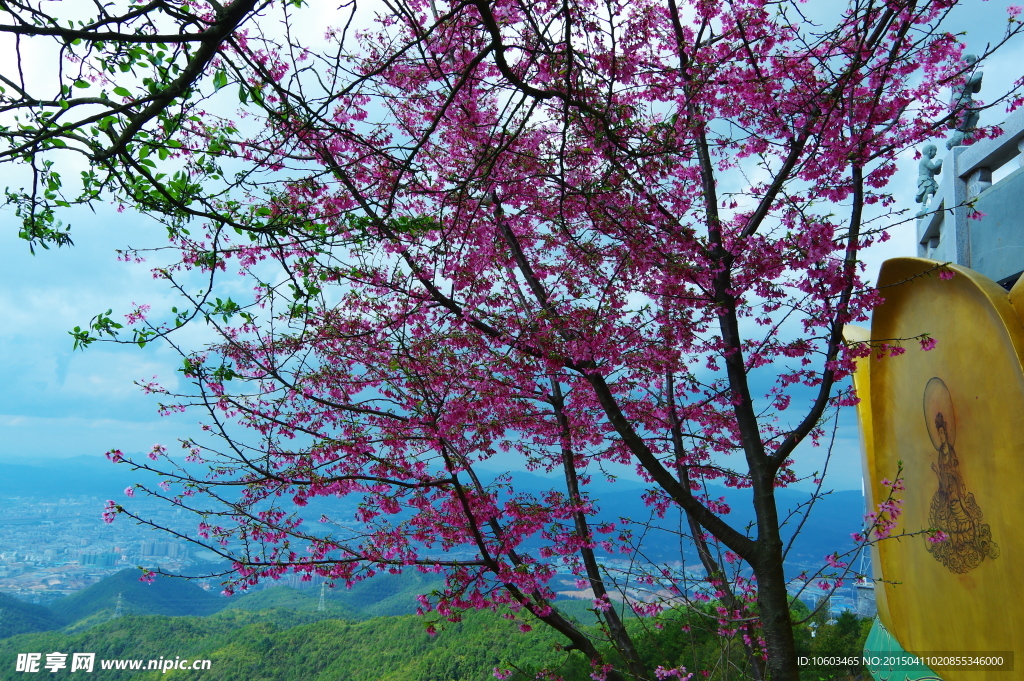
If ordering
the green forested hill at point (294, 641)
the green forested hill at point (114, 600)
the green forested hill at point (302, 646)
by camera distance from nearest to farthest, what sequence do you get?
1. the green forested hill at point (294, 641)
2. the green forested hill at point (302, 646)
3. the green forested hill at point (114, 600)

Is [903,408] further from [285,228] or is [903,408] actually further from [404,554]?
[285,228]

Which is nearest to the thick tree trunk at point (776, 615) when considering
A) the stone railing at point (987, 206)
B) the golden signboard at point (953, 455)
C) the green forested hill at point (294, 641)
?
the golden signboard at point (953, 455)

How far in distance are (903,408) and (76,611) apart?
3856 cm

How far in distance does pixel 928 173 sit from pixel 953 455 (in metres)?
3.85

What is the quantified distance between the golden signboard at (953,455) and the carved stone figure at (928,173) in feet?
5.58

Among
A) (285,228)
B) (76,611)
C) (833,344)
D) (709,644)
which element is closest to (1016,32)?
(833,344)

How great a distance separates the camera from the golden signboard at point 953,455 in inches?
182

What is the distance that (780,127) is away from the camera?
5.44 m

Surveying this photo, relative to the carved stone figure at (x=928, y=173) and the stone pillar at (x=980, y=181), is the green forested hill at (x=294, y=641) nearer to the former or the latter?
the carved stone figure at (x=928, y=173)

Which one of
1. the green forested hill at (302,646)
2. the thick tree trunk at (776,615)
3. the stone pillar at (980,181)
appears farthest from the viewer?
the green forested hill at (302,646)

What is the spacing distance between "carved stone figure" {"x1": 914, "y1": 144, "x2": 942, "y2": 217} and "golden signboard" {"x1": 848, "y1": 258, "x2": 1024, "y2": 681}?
1.70 meters

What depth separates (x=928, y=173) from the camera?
24.9 feet

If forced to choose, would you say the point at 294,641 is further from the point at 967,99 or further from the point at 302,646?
the point at 967,99

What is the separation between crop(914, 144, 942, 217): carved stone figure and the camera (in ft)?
24.7
